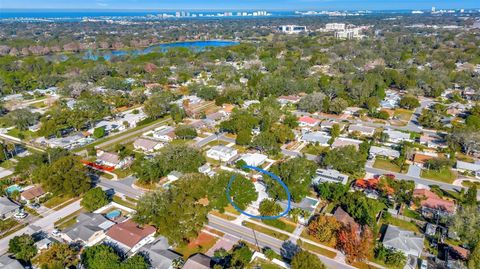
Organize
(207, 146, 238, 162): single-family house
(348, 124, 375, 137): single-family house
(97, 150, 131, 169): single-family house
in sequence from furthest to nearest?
(348, 124, 375, 137): single-family house, (207, 146, 238, 162): single-family house, (97, 150, 131, 169): single-family house

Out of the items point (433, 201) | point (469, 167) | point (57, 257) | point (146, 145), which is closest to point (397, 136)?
point (469, 167)

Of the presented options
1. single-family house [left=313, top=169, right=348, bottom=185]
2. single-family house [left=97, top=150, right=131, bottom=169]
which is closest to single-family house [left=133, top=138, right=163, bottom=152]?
single-family house [left=97, top=150, right=131, bottom=169]

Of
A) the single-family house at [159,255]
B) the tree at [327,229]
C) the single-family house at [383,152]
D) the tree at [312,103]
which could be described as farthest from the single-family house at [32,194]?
the tree at [312,103]

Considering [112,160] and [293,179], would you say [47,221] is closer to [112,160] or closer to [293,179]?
[112,160]

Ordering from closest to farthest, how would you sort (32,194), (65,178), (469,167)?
(65,178)
(32,194)
(469,167)

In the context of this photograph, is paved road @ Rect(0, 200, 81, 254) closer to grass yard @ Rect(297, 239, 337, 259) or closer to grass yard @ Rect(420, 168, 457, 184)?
grass yard @ Rect(297, 239, 337, 259)

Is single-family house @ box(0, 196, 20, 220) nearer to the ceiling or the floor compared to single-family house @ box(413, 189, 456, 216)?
nearer to the ceiling

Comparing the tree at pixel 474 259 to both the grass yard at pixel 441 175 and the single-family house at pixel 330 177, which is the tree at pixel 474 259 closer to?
the single-family house at pixel 330 177
